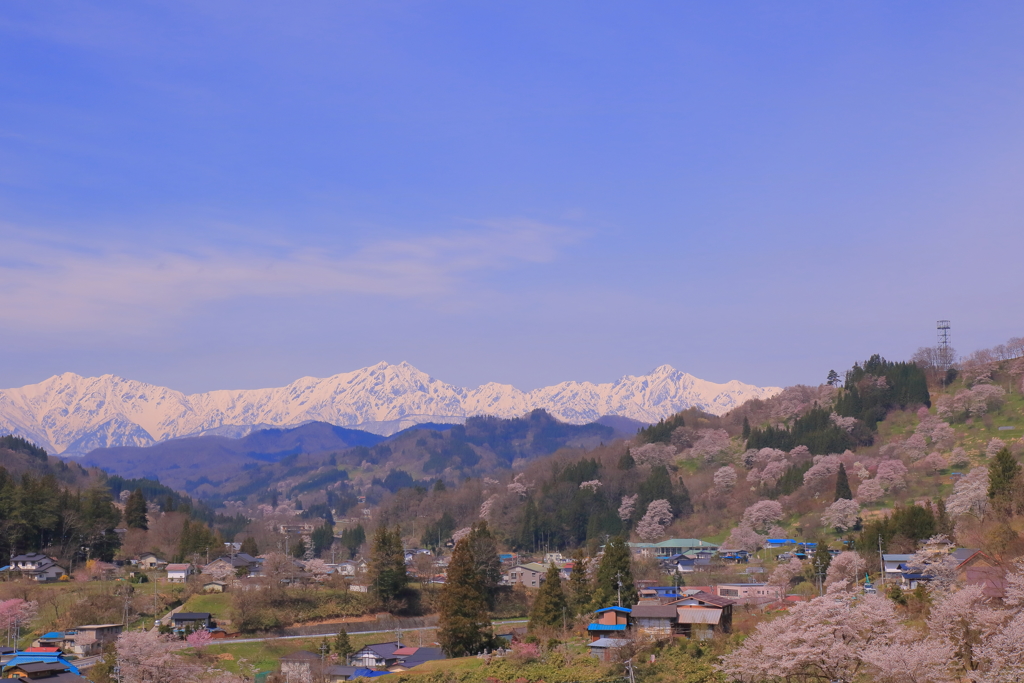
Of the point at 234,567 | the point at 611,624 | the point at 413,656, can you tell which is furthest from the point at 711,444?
the point at 413,656

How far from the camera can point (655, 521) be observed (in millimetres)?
76938

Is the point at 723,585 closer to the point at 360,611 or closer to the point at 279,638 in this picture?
the point at 360,611

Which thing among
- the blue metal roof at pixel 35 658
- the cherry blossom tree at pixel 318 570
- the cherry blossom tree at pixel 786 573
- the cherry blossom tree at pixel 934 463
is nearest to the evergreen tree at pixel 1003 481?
the cherry blossom tree at pixel 786 573

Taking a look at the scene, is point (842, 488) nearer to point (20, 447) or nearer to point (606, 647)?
point (606, 647)

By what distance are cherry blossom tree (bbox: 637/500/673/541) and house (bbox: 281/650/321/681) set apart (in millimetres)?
40391


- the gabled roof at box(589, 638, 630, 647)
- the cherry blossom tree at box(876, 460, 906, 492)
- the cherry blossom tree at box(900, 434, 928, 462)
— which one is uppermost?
the cherry blossom tree at box(900, 434, 928, 462)

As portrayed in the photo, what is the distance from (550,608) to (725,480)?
43.9 m

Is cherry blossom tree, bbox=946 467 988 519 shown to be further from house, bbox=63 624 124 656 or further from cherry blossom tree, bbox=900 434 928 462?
house, bbox=63 624 124 656

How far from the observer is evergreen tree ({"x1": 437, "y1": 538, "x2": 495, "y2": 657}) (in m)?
39.1

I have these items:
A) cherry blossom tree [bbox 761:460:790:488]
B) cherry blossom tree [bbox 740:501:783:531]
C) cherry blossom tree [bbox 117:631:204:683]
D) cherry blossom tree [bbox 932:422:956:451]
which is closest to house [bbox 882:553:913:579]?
cherry blossom tree [bbox 740:501:783:531]

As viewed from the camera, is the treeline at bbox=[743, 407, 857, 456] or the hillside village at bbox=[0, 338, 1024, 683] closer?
the hillside village at bbox=[0, 338, 1024, 683]

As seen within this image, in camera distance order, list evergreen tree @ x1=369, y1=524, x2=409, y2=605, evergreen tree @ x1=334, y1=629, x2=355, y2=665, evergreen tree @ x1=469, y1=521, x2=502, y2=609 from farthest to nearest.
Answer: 1. evergreen tree @ x1=469, y1=521, x2=502, y2=609
2. evergreen tree @ x1=369, y1=524, x2=409, y2=605
3. evergreen tree @ x1=334, y1=629, x2=355, y2=665

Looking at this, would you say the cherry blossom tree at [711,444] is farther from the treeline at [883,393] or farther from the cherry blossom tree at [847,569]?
the cherry blossom tree at [847,569]

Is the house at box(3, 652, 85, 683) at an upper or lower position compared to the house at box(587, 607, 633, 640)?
upper
